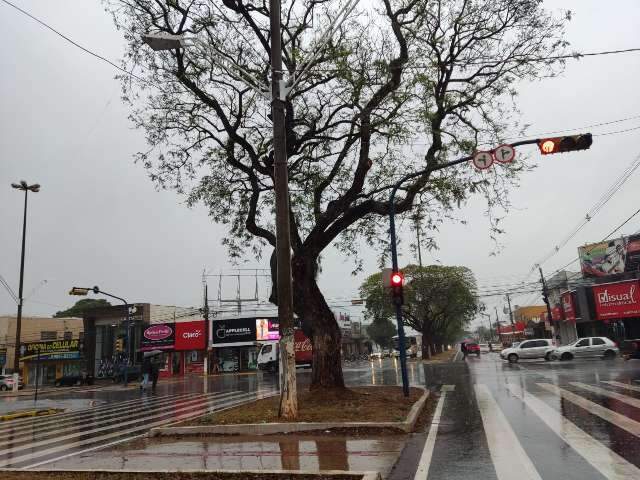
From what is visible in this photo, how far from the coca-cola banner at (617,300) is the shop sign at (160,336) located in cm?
3722

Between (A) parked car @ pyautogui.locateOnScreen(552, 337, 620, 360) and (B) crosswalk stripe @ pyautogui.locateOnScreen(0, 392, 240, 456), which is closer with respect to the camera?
(B) crosswalk stripe @ pyautogui.locateOnScreen(0, 392, 240, 456)

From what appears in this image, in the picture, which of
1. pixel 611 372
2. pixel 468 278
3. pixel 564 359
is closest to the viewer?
pixel 611 372

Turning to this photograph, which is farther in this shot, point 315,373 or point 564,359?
point 564,359

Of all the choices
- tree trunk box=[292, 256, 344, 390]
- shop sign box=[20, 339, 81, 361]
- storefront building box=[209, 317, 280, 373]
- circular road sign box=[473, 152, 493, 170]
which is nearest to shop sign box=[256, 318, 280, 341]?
storefront building box=[209, 317, 280, 373]

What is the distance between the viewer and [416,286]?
2083 inches

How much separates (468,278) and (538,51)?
44.3 metres

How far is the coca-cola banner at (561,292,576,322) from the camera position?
45.5 metres

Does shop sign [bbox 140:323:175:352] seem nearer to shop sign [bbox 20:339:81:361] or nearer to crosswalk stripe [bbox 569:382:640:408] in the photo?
shop sign [bbox 20:339:81:361]

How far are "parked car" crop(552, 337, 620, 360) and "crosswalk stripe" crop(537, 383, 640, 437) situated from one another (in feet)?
66.7

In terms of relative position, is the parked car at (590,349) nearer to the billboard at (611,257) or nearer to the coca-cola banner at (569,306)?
the coca-cola banner at (569,306)

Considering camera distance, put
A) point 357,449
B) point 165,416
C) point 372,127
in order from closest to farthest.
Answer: point 357,449, point 372,127, point 165,416

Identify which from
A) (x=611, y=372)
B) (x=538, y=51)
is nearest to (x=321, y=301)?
(x=538, y=51)

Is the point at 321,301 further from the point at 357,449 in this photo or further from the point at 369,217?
the point at 357,449

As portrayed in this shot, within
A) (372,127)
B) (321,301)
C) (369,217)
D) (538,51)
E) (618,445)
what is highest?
(538,51)
